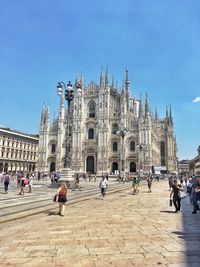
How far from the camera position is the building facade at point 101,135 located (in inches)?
1889

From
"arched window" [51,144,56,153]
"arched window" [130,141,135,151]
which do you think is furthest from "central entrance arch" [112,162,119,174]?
"arched window" [51,144,56,153]

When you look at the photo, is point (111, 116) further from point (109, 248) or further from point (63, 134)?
point (109, 248)

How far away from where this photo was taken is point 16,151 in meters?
59.3

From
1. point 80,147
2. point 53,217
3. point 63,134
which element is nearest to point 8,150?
point 63,134

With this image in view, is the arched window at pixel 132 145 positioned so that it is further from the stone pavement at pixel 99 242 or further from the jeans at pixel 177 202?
the stone pavement at pixel 99 242

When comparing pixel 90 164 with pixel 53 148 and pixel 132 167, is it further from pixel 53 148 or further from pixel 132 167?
pixel 53 148

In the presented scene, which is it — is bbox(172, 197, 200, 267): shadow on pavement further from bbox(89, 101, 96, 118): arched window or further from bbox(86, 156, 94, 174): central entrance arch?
bbox(89, 101, 96, 118): arched window

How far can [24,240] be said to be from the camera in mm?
5000

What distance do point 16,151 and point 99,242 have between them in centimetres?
5839

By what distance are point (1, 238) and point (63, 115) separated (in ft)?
162

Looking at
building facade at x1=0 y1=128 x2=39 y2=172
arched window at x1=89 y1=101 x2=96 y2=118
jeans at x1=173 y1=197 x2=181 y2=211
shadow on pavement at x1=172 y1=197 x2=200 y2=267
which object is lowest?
shadow on pavement at x1=172 y1=197 x2=200 y2=267

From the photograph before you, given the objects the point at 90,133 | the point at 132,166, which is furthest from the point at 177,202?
the point at 90,133

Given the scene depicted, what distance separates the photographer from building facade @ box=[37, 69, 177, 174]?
157 feet

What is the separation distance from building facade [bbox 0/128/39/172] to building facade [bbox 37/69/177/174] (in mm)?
8760
